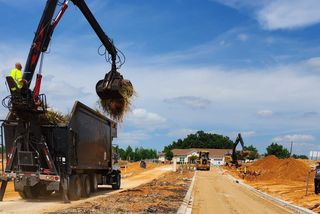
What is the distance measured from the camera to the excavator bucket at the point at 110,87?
20.7 metres

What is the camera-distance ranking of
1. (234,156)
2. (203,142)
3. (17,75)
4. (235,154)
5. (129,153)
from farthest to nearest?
1. (203,142)
2. (129,153)
3. (235,154)
4. (234,156)
5. (17,75)

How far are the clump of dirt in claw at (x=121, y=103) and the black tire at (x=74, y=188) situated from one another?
308cm

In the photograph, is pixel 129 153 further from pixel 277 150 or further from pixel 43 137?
pixel 43 137

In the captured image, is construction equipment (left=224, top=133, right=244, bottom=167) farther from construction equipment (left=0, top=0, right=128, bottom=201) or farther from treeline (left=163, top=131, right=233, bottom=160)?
treeline (left=163, top=131, right=233, bottom=160)

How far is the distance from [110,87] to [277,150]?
12792 centimetres

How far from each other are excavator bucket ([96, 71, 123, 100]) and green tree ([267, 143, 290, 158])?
12509cm

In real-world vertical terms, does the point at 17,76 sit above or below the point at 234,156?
above

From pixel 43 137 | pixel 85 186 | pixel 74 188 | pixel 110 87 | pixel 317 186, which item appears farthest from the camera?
pixel 317 186

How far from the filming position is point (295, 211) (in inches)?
818

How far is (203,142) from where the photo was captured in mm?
195625

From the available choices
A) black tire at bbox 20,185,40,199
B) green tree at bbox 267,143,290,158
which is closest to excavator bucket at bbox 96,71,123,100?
black tire at bbox 20,185,40,199

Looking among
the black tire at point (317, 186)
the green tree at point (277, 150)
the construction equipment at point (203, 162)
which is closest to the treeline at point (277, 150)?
the green tree at point (277, 150)

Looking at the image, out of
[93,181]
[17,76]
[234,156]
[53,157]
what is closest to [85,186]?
[93,181]

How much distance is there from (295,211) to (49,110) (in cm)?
1063
